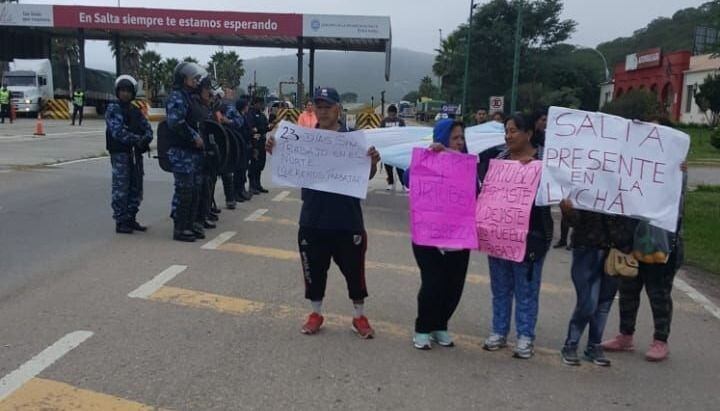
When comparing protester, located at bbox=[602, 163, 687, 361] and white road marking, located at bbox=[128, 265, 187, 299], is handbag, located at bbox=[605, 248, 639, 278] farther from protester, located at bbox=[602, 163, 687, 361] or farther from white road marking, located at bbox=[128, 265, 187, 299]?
white road marking, located at bbox=[128, 265, 187, 299]

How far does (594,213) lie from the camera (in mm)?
4648

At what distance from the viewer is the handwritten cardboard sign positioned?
5.09m

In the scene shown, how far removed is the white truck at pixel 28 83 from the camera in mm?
38500

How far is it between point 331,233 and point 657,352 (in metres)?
2.50

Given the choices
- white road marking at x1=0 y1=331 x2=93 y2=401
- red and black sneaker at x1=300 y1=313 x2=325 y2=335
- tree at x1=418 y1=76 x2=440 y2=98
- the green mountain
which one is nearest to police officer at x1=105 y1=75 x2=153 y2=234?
white road marking at x1=0 y1=331 x2=93 y2=401

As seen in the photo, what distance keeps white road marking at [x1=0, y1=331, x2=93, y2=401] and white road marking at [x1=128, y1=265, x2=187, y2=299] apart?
1040mm

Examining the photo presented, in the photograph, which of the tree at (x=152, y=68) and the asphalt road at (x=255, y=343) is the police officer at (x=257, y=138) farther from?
the tree at (x=152, y=68)

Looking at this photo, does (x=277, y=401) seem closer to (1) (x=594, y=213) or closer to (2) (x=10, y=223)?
(1) (x=594, y=213)

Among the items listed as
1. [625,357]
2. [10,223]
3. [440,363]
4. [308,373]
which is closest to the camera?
[308,373]

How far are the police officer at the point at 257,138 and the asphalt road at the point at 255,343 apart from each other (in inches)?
161

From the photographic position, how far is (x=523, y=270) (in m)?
4.71

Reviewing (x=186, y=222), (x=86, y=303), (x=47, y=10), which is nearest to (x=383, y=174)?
(x=186, y=222)

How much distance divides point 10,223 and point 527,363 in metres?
7.20

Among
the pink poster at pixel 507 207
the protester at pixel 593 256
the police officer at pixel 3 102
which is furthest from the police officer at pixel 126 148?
the police officer at pixel 3 102
